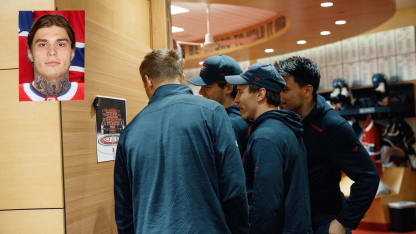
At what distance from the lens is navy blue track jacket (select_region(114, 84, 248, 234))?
1.84 metres

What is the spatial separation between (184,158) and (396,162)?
715 centimetres

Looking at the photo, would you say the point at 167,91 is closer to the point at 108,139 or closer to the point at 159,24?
the point at 108,139

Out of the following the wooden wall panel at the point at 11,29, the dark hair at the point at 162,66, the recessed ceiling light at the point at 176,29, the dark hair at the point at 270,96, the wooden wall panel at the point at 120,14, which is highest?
the recessed ceiling light at the point at 176,29

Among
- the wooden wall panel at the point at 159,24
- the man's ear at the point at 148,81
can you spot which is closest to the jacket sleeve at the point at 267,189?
the man's ear at the point at 148,81

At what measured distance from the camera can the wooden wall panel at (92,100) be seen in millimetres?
2027

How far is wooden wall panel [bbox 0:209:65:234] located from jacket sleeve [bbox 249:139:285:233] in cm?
86

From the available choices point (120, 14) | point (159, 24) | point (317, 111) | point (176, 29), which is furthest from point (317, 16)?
point (120, 14)

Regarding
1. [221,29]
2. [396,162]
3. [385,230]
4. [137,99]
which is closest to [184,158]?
[137,99]

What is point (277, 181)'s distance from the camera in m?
2.16

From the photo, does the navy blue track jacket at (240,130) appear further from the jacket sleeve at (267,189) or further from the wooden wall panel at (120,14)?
the wooden wall panel at (120,14)

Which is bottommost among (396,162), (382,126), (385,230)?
(385,230)

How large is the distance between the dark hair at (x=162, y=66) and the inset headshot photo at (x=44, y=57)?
331 millimetres

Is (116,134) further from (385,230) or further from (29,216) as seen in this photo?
(385,230)

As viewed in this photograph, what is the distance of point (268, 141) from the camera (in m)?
2.20
